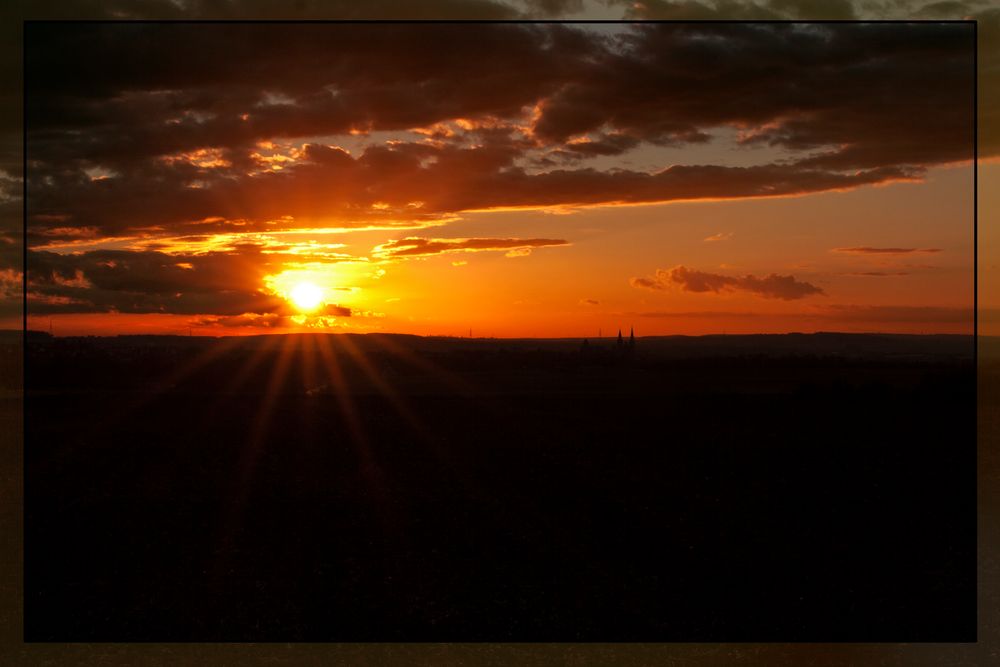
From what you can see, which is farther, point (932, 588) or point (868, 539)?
point (868, 539)

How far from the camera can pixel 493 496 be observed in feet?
45.5

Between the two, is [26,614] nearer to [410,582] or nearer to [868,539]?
[410,582]

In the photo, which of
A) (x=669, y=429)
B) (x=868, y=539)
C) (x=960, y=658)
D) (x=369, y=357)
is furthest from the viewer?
(x=369, y=357)

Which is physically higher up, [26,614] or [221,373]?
[221,373]

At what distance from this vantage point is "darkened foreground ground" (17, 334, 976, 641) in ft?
36.2

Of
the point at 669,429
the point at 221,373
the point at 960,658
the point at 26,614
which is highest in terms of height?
the point at 221,373

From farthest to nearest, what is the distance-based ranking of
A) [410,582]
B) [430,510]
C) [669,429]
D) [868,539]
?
1. [669,429]
2. [430,510]
3. [868,539]
4. [410,582]

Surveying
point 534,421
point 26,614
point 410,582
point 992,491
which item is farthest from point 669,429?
point 26,614

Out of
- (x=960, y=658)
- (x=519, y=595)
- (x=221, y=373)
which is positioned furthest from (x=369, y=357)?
(x=960, y=658)

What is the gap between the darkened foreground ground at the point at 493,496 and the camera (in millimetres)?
11031

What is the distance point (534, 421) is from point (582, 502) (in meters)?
2.70

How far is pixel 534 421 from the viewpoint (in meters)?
16.1

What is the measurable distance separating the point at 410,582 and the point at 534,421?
514cm

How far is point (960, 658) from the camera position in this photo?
10773 millimetres
